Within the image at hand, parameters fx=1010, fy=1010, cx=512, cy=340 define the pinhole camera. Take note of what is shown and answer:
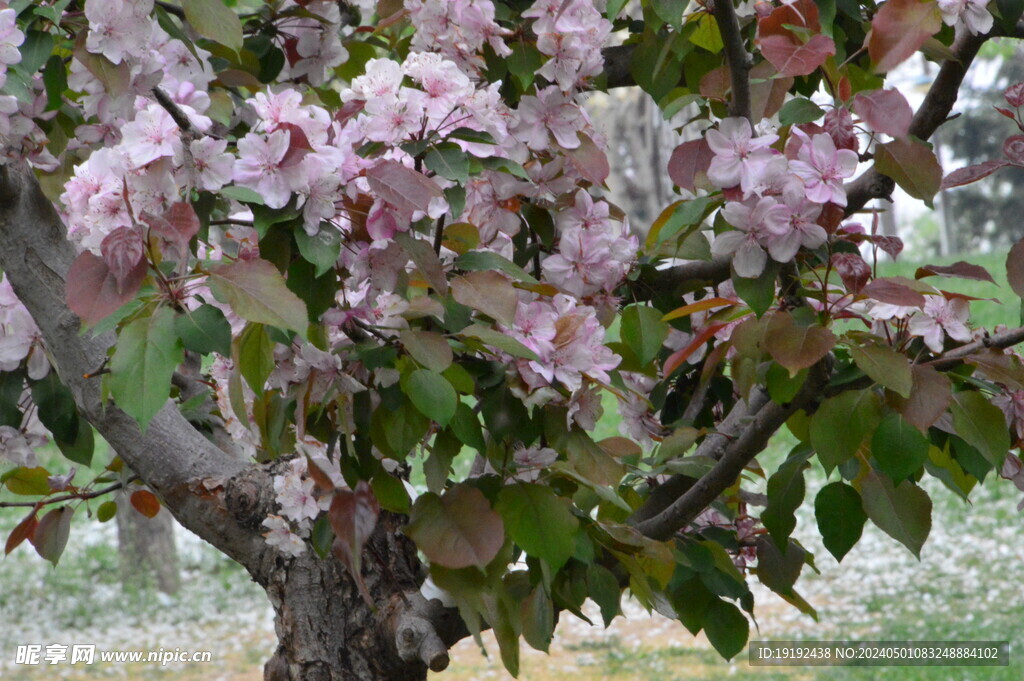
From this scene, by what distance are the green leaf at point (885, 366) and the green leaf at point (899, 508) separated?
22 cm

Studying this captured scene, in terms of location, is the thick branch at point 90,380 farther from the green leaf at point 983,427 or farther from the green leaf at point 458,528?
the green leaf at point 983,427

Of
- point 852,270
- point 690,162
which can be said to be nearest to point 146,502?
point 690,162

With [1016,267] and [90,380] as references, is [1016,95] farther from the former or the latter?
[90,380]

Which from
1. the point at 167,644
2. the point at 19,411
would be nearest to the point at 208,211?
the point at 19,411

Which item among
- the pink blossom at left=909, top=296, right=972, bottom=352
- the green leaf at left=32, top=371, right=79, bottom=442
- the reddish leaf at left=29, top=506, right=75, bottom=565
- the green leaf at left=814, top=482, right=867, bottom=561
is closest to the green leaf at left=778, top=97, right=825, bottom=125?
the pink blossom at left=909, top=296, right=972, bottom=352

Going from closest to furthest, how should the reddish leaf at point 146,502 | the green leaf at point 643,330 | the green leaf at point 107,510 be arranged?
the green leaf at point 643,330 → the reddish leaf at point 146,502 → the green leaf at point 107,510

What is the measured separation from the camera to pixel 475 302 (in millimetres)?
915

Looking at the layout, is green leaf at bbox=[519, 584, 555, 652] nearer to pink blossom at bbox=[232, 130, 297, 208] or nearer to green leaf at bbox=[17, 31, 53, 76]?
pink blossom at bbox=[232, 130, 297, 208]

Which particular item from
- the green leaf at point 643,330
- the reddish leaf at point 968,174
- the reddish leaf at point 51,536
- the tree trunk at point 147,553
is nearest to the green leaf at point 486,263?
the green leaf at point 643,330

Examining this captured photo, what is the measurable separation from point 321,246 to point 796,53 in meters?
0.46

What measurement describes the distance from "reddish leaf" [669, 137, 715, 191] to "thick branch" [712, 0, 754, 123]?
5cm

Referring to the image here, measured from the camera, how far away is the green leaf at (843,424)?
1.03 metres

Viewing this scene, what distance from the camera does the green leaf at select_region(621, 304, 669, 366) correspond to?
46.3 inches

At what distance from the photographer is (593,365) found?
3.44 feet
